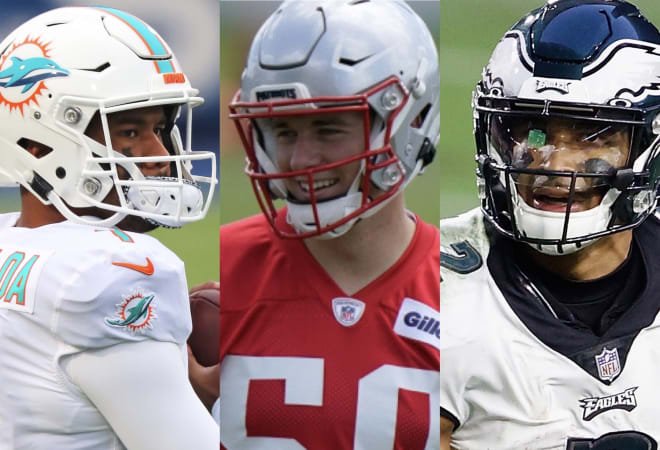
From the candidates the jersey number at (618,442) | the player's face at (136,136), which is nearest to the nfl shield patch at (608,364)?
the jersey number at (618,442)

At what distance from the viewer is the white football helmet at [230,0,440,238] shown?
1.53 metres

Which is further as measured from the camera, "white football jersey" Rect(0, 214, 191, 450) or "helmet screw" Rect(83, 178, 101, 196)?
"helmet screw" Rect(83, 178, 101, 196)

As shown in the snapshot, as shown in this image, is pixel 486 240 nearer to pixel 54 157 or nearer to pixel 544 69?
pixel 544 69

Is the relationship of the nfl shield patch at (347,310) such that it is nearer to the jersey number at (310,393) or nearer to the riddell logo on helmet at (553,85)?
the jersey number at (310,393)

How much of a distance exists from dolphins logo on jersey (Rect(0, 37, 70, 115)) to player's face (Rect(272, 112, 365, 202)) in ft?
A: 1.36

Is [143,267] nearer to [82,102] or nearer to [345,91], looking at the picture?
[82,102]

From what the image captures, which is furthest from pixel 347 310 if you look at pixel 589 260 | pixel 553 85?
pixel 553 85

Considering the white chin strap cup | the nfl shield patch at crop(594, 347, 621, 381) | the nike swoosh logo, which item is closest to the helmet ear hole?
the white chin strap cup

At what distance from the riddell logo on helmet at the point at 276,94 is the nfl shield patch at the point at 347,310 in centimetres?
44

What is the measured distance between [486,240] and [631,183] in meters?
0.29

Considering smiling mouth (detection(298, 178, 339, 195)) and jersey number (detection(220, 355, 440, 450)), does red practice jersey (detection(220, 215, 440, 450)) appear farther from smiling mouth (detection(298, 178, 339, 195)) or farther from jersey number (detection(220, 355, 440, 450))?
smiling mouth (detection(298, 178, 339, 195))

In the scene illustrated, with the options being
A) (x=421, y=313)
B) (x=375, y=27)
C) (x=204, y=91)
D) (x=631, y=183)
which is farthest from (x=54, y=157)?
(x=631, y=183)

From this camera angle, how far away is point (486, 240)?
1.72m

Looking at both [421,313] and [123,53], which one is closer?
[123,53]
